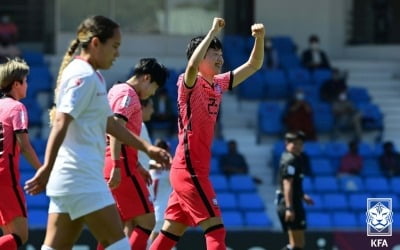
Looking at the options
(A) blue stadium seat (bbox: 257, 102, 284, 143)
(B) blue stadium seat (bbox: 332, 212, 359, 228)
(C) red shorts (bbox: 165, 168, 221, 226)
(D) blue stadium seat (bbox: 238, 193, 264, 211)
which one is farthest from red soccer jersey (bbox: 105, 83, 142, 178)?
(A) blue stadium seat (bbox: 257, 102, 284, 143)

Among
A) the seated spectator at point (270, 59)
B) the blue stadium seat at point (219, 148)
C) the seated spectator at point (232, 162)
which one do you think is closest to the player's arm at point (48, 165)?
the seated spectator at point (232, 162)

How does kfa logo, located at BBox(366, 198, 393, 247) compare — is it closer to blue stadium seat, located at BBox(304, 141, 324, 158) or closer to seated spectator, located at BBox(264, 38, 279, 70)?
blue stadium seat, located at BBox(304, 141, 324, 158)

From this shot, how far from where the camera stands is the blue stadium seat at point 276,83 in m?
21.3

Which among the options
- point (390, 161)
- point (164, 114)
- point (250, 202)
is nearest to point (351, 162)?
point (390, 161)

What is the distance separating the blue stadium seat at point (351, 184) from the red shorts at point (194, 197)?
10.1 metres

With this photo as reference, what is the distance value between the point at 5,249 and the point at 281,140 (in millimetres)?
12124

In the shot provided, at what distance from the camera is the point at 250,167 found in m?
19.6

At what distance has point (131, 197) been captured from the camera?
8914 millimetres

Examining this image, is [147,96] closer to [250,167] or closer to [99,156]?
[99,156]

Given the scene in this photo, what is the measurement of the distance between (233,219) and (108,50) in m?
10.3

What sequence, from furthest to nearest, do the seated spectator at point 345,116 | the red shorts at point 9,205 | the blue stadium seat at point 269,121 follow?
1. the seated spectator at point 345,116
2. the blue stadium seat at point 269,121
3. the red shorts at point 9,205

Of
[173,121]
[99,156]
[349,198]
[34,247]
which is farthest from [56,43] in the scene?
[99,156]

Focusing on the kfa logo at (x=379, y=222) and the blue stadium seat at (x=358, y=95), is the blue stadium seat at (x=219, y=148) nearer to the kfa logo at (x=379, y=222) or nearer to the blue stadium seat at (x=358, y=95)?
the blue stadium seat at (x=358, y=95)

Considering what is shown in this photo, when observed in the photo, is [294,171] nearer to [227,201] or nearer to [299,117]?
[227,201]
